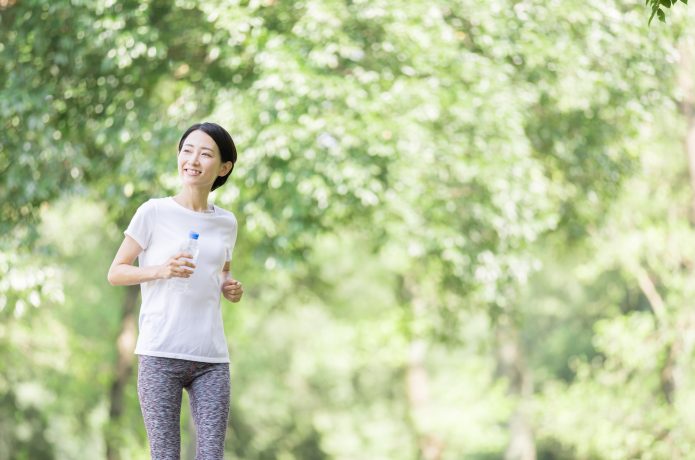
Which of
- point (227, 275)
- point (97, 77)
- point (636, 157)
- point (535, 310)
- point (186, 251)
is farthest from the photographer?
point (535, 310)

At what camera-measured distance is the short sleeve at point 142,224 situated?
441 cm

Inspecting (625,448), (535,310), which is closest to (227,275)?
(625,448)

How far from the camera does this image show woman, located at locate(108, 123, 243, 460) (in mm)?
4375

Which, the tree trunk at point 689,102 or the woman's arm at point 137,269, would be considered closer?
the woman's arm at point 137,269

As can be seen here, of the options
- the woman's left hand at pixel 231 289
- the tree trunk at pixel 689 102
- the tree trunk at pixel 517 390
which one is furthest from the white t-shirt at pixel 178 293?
the tree trunk at pixel 517 390

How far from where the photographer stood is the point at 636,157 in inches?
Result: 596

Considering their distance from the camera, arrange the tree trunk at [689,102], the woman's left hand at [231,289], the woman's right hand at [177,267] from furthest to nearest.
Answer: the tree trunk at [689,102] → the woman's left hand at [231,289] → the woman's right hand at [177,267]

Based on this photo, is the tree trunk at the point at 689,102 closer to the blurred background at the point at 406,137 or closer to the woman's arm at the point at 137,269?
the blurred background at the point at 406,137

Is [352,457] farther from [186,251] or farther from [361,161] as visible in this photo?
[186,251]

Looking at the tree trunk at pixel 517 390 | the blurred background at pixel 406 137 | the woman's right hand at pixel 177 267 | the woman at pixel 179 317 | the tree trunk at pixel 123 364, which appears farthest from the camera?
the tree trunk at pixel 517 390

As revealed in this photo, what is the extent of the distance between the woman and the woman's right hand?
5 centimetres

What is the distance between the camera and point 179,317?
14.4 ft

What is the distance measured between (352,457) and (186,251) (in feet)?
87.1

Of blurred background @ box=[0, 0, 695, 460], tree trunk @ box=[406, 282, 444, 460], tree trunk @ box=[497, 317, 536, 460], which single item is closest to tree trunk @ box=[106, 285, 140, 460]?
blurred background @ box=[0, 0, 695, 460]
